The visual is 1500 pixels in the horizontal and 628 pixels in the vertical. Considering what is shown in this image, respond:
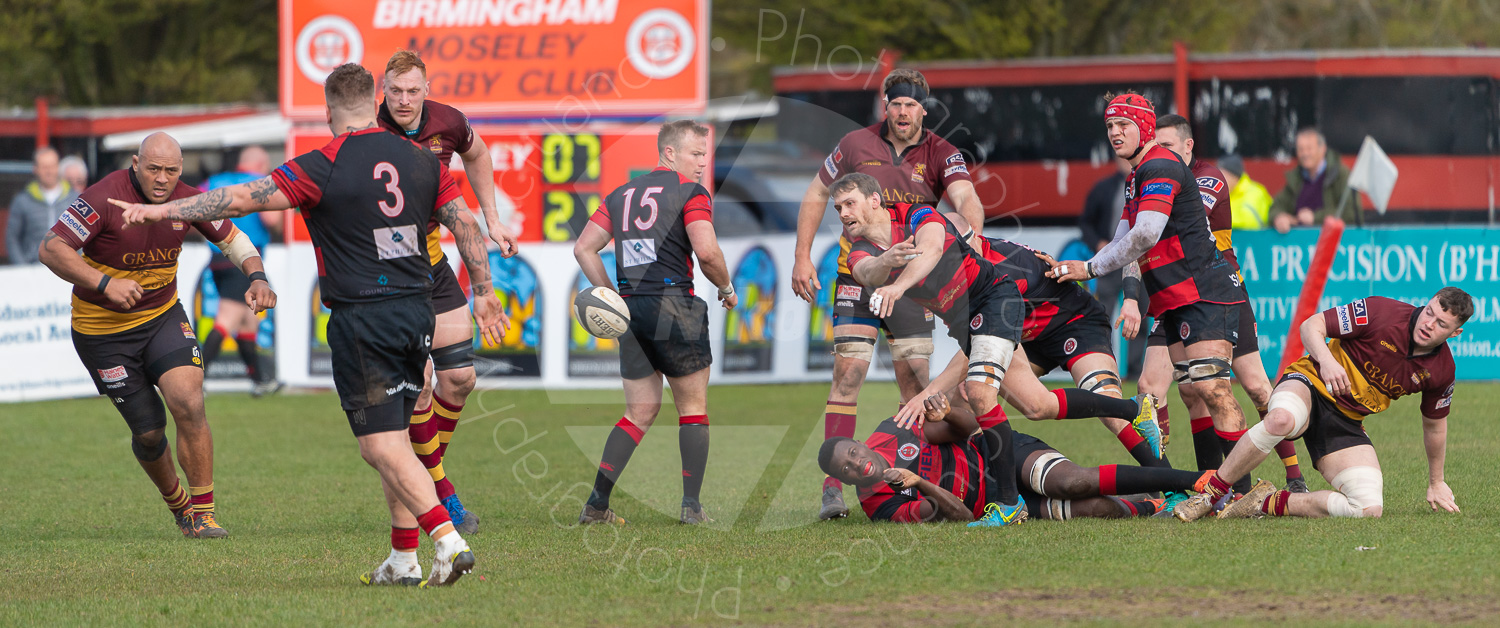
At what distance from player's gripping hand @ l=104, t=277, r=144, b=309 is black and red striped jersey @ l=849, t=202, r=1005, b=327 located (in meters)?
3.53

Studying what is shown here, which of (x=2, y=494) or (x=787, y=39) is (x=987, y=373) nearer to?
(x=2, y=494)

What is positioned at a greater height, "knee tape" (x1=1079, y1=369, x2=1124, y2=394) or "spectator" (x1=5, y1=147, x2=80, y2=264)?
"spectator" (x1=5, y1=147, x2=80, y2=264)

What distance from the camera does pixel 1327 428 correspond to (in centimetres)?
691

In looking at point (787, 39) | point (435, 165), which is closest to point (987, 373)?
point (435, 165)

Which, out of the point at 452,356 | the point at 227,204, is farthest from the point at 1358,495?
the point at 227,204

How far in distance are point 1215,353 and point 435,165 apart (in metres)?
4.25

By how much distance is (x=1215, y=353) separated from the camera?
299 inches

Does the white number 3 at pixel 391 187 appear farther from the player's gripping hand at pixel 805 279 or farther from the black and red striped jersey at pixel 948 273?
the player's gripping hand at pixel 805 279

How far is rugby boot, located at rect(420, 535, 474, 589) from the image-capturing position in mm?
5492

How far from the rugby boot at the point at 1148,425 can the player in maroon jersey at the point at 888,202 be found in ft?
3.81

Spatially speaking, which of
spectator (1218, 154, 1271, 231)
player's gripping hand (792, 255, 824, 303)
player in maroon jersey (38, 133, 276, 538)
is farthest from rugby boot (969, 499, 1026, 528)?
spectator (1218, 154, 1271, 231)

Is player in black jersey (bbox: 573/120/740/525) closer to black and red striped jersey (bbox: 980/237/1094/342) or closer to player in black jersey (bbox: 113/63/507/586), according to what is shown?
black and red striped jersey (bbox: 980/237/1094/342)

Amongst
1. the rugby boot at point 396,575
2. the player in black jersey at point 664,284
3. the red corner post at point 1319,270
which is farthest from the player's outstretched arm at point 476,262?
the red corner post at point 1319,270

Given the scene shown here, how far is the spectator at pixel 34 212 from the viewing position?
592 inches
